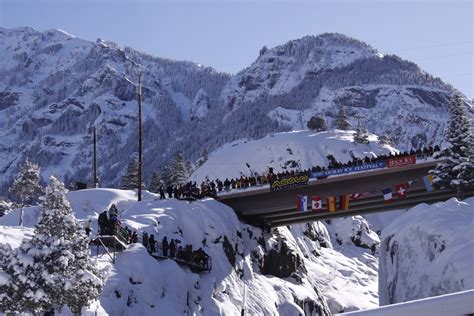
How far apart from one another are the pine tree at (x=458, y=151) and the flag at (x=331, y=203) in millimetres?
7917

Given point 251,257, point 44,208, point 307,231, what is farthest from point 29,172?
point 44,208

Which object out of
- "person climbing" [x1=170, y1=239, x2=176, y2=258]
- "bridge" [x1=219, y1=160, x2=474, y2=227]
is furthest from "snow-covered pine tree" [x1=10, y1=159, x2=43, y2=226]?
"person climbing" [x1=170, y1=239, x2=176, y2=258]

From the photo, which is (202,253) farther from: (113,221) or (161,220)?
(113,221)

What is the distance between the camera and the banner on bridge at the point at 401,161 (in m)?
46.7

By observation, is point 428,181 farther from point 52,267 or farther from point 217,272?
point 52,267

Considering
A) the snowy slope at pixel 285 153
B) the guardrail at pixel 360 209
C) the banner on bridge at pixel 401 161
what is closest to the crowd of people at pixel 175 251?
the guardrail at pixel 360 209

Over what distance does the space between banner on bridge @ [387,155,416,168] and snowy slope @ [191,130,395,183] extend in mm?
48163

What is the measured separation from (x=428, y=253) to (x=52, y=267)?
1911 centimetres

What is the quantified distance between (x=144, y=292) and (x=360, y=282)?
42.0m

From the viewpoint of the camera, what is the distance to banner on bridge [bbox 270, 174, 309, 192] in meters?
48.8

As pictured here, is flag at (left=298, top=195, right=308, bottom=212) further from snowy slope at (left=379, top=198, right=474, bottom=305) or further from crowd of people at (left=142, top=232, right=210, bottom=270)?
crowd of people at (left=142, top=232, right=210, bottom=270)

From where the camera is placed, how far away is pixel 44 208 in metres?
21.9

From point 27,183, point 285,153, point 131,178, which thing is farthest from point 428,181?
point 285,153

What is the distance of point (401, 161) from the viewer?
46.9 m
